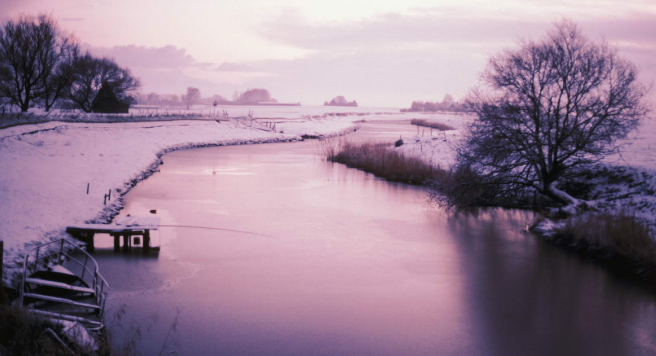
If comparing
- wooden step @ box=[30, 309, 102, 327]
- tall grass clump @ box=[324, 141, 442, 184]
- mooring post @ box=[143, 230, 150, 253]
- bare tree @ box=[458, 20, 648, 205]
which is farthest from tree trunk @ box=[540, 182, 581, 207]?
wooden step @ box=[30, 309, 102, 327]

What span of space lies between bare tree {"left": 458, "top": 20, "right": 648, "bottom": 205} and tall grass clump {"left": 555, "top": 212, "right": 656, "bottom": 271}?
8.72 ft

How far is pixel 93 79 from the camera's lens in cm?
6262

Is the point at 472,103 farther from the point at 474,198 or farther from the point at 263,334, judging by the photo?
the point at 263,334

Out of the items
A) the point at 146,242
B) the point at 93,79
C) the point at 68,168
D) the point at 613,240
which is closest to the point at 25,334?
the point at 146,242

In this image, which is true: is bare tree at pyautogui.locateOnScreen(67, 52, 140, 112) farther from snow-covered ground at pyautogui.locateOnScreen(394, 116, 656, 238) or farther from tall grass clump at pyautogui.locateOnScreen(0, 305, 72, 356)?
tall grass clump at pyautogui.locateOnScreen(0, 305, 72, 356)

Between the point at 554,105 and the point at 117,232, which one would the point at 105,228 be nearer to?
the point at 117,232

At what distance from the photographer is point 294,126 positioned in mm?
69938

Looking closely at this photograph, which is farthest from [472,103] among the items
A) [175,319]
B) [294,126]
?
[294,126]

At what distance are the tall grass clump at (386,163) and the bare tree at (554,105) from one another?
20.1 ft

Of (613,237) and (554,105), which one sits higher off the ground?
(554,105)

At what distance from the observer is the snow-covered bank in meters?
13.4

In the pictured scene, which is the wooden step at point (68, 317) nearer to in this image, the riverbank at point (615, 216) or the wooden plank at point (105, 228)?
the wooden plank at point (105, 228)

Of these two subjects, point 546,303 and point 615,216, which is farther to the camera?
point 615,216

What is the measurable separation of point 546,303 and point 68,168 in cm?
1958
